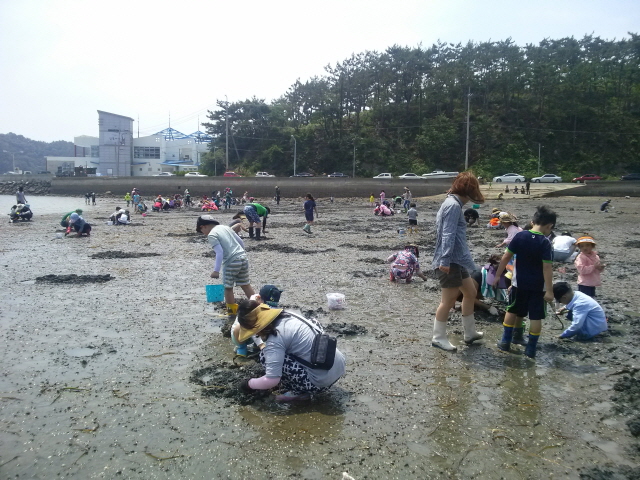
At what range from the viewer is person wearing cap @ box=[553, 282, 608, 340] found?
644 cm

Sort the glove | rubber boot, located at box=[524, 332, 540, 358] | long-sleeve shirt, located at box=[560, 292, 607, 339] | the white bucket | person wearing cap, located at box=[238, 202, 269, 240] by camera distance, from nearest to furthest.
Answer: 1. the glove
2. rubber boot, located at box=[524, 332, 540, 358]
3. long-sleeve shirt, located at box=[560, 292, 607, 339]
4. the white bucket
5. person wearing cap, located at box=[238, 202, 269, 240]

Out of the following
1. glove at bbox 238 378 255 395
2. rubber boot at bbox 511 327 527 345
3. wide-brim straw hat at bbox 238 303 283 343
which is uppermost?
wide-brim straw hat at bbox 238 303 283 343

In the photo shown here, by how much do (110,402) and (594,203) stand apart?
36.1 m

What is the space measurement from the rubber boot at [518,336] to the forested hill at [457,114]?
62272 mm

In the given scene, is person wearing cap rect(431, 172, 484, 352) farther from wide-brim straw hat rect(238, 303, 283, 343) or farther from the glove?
the glove

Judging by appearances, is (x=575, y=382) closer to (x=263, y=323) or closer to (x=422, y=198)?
(x=263, y=323)

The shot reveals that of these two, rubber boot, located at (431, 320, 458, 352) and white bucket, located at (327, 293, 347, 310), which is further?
white bucket, located at (327, 293, 347, 310)

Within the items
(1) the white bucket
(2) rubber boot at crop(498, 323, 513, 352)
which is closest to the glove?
(2) rubber boot at crop(498, 323, 513, 352)

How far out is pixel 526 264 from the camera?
18.8 ft

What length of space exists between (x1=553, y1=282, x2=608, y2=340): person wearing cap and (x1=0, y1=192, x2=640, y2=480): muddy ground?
0.18 metres

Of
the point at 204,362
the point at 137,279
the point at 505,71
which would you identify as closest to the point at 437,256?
the point at 204,362

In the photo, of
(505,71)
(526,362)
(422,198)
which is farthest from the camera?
(505,71)

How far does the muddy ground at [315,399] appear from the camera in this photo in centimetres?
369

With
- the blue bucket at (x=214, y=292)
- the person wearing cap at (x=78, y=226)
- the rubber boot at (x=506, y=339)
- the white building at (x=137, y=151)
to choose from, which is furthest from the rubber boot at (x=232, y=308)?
the white building at (x=137, y=151)
